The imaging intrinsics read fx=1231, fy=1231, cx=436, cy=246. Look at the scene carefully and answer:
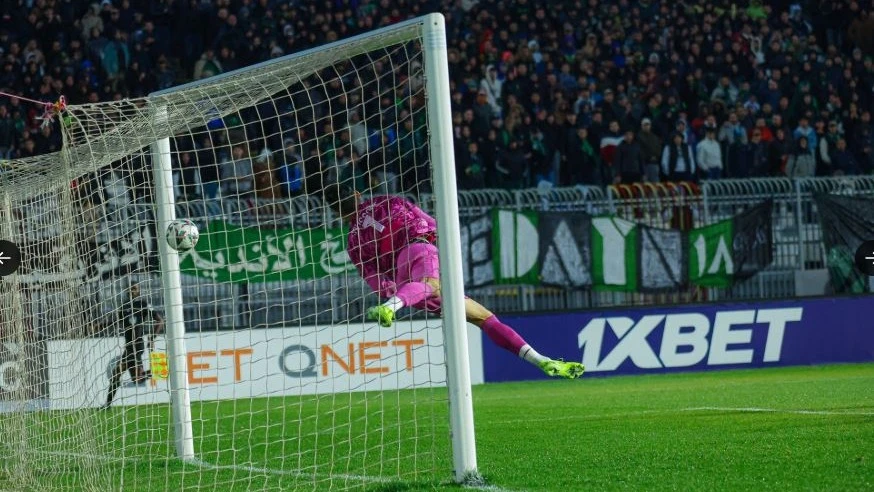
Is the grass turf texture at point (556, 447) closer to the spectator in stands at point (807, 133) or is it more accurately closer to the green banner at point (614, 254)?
the green banner at point (614, 254)

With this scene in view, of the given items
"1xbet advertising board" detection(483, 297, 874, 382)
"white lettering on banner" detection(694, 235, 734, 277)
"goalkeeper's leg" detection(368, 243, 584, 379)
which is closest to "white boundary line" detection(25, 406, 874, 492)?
"goalkeeper's leg" detection(368, 243, 584, 379)

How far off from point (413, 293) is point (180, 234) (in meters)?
1.92

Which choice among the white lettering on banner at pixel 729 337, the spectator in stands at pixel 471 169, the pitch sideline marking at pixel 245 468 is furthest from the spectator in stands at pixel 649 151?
the pitch sideline marking at pixel 245 468

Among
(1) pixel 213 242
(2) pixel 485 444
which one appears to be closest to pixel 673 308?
(1) pixel 213 242

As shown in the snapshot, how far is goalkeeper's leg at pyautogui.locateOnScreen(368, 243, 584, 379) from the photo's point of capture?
27.0ft

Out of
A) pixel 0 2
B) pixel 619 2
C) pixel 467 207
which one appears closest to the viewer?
pixel 467 207

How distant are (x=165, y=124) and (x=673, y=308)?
10.6 m

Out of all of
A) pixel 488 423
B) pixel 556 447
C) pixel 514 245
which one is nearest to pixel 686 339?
pixel 514 245

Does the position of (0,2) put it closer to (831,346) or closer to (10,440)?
(10,440)

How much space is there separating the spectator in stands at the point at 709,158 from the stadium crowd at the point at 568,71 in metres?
0.02

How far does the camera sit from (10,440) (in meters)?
9.76

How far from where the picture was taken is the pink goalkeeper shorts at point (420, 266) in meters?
8.54

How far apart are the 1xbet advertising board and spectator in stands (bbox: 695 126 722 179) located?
3.27 metres

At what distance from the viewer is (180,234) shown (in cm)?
895
